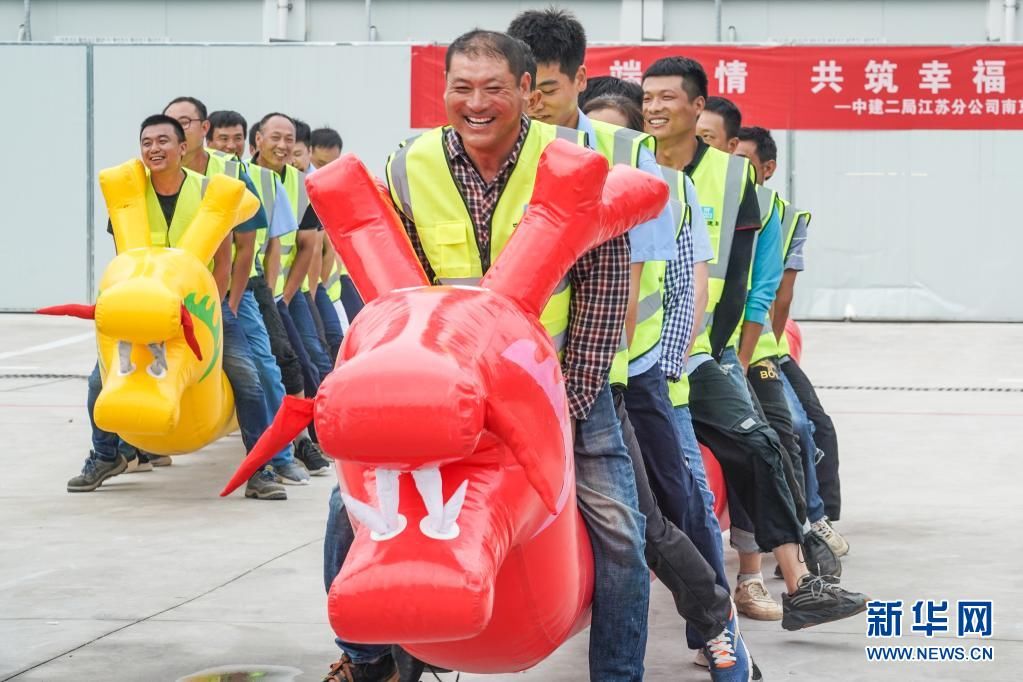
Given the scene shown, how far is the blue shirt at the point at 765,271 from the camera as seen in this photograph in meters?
5.82

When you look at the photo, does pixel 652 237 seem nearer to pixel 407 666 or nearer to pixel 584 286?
pixel 584 286

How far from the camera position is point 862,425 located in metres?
9.56

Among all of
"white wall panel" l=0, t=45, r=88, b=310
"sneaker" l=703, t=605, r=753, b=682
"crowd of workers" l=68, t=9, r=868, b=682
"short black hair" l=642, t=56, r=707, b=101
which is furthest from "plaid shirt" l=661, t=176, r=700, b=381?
"white wall panel" l=0, t=45, r=88, b=310

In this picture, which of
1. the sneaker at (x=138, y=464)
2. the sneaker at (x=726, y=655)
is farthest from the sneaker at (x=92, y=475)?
the sneaker at (x=726, y=655)

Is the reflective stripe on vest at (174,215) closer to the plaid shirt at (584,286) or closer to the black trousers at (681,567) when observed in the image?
the black trousers at (681,567)

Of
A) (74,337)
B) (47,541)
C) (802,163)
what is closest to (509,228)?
(47,541)

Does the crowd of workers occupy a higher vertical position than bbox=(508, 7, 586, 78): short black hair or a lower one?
lower

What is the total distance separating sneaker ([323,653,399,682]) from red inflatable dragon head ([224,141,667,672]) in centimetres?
76

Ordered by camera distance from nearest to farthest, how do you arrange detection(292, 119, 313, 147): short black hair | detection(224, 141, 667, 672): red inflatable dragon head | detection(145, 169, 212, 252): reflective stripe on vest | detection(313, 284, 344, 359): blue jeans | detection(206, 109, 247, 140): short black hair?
detection(224, 141, 667, 672): red inflatable dragon head < detection(145, 169, 212, 252): reflective stripe on vest < detection(206, 109, 247, 140): short black hair < detection(313, 284, 344, 359): blue jeans < detection(292, 119, 313, 147): short black hair

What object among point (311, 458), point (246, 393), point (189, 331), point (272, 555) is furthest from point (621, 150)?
point (311, 458)

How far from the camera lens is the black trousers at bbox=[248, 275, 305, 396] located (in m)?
8.37

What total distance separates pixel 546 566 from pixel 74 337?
1141 cm

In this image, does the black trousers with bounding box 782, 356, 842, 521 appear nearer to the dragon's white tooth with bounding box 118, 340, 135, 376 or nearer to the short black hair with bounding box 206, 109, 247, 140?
the dragon's white tooth with bounding box 118, 340, 135, 376

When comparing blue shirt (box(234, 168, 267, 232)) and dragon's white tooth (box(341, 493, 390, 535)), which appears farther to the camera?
blue shirt (box(234, 168, 267, 232))
